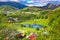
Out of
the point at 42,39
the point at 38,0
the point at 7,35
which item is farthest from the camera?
the point at 38,0

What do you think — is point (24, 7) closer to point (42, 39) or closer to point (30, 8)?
point (30, 8)

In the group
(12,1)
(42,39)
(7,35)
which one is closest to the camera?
(42,39)

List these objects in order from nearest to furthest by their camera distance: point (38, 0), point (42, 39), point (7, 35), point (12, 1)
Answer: point (42, 39)
point (7, 35)
point (38, 0)
point (12, 1)

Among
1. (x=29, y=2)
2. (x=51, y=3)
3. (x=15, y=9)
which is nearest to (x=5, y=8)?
(x=15, y=9)

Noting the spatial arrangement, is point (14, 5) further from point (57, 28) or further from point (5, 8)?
point (57, 28)

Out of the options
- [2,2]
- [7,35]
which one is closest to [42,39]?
[7,35]

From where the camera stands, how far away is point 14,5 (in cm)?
2814

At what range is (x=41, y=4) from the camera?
26.9 metres

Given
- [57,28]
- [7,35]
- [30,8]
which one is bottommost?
[30,8]

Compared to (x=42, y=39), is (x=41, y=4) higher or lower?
lower

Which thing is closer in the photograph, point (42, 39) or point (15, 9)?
point (42, 39)

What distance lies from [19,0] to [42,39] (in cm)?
1744

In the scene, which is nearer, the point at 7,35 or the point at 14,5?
the point at 7,35

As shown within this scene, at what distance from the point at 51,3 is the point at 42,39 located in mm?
18684
